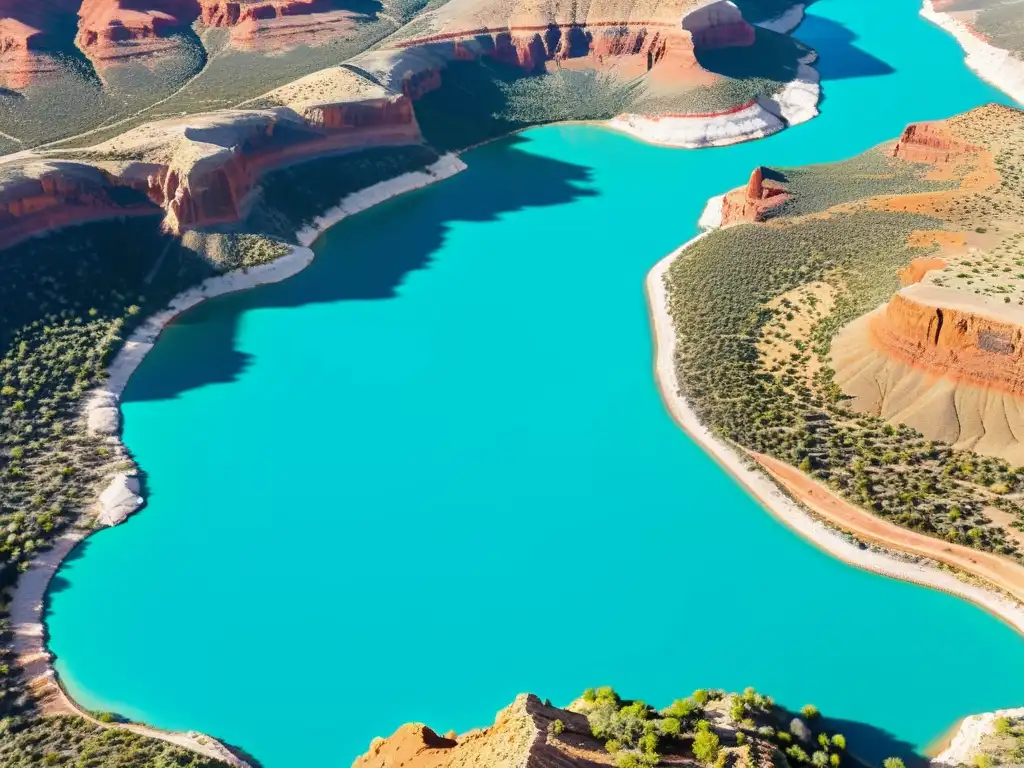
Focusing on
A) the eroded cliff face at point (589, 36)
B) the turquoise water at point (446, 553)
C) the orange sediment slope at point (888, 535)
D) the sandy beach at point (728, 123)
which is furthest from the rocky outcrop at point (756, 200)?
the eroded cliff face at point (589, 36)

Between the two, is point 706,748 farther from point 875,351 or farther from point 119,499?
point 119,499

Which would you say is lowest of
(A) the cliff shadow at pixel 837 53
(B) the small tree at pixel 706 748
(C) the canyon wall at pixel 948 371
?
(B) the small tree at pixel 706 748

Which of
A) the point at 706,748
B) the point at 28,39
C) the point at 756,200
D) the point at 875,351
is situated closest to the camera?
the point at 706,748

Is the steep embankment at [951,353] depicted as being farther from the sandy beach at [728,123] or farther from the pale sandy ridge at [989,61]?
the pale sandy ridge at [989,61]

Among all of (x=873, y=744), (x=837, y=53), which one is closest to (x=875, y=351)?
(x=873, y=744)

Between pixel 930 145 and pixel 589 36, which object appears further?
pixel 589 36

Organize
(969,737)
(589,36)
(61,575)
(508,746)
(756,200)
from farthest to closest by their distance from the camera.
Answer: (589,36), (756,200), (61,575), (969,737), (508,746)

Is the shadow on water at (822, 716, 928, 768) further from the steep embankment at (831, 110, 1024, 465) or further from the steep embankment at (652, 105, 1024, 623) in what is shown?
the steep embankment at (831, 110, 1024, 465)

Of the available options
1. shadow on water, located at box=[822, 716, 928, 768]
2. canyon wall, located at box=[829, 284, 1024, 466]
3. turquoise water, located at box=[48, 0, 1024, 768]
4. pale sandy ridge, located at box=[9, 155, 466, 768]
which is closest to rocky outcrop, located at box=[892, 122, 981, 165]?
turquoise water, located at box=[48, 0, 1024, 768]
